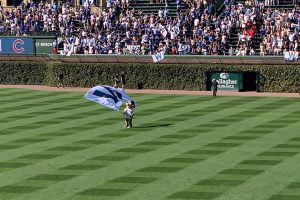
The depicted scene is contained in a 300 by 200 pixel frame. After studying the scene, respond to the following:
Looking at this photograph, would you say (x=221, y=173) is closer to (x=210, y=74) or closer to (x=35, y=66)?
(x=210, y=74)

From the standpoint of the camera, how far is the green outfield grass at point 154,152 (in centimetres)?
2997

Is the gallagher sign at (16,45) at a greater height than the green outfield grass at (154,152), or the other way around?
the gallagher sign at (16,45)

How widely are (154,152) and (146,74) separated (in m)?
35.1

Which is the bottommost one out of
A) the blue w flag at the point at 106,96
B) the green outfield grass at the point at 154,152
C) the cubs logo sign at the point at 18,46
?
the green outfield grass at the point at 154,152

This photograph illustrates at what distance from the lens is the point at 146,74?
73062 millimetres

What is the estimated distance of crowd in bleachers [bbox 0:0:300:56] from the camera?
71312 mm

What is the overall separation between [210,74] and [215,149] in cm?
3258

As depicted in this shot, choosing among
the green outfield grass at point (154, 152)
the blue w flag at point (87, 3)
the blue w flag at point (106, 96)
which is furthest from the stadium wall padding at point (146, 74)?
the blue w flag at point (106, 96)

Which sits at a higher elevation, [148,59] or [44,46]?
[44,46]

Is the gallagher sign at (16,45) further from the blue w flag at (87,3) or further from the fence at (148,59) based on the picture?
the blue w flag at (87,3)

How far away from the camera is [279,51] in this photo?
69.1 metres

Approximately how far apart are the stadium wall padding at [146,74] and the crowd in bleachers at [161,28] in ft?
6.04

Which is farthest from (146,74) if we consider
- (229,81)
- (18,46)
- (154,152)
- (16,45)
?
(154,152)

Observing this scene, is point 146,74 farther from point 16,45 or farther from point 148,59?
point 16,45
